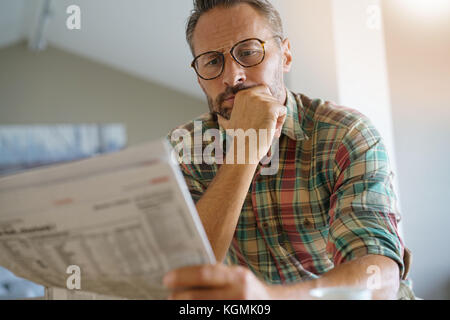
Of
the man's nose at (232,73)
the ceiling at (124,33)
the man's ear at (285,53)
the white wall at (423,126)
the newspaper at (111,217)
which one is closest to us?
the newspaper at (111,217)

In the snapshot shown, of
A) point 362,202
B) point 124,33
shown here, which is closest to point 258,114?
point 362,202

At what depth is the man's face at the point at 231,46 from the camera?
1178mm

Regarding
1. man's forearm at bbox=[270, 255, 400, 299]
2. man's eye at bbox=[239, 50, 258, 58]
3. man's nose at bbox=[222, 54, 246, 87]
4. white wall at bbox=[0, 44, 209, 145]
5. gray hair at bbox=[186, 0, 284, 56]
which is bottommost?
man's forearm at bbox=[270, 255, 400, 299]

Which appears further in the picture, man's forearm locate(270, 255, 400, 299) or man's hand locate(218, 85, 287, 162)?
man's hand locate(218, 85, 287, 162)

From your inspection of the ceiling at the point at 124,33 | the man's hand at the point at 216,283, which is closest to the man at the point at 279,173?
the man's hand at the point at 216,283

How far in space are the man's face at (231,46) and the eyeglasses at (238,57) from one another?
0.01 m

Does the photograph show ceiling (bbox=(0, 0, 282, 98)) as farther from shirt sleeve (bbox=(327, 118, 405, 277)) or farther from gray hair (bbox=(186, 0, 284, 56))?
shirt sleeve (bbox=(327, 118, 405, 277))

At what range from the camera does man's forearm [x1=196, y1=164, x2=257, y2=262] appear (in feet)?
2.76

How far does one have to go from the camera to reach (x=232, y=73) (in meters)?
1.17

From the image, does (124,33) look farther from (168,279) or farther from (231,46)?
(168,279)

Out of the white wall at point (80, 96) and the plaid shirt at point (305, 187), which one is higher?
the white wall at point (80, 96)

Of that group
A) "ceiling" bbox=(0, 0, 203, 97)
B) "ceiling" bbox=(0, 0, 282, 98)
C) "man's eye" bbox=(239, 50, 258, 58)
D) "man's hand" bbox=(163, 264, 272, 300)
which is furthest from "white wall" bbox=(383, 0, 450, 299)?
"ceiling" bbox=(0, 0, 203, 97)

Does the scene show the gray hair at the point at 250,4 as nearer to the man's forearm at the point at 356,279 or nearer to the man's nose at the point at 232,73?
the man's nose at the point at 232,73

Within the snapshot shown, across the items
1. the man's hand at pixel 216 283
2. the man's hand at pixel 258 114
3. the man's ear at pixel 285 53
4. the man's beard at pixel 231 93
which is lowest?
the man's hand at pixel 216 283
